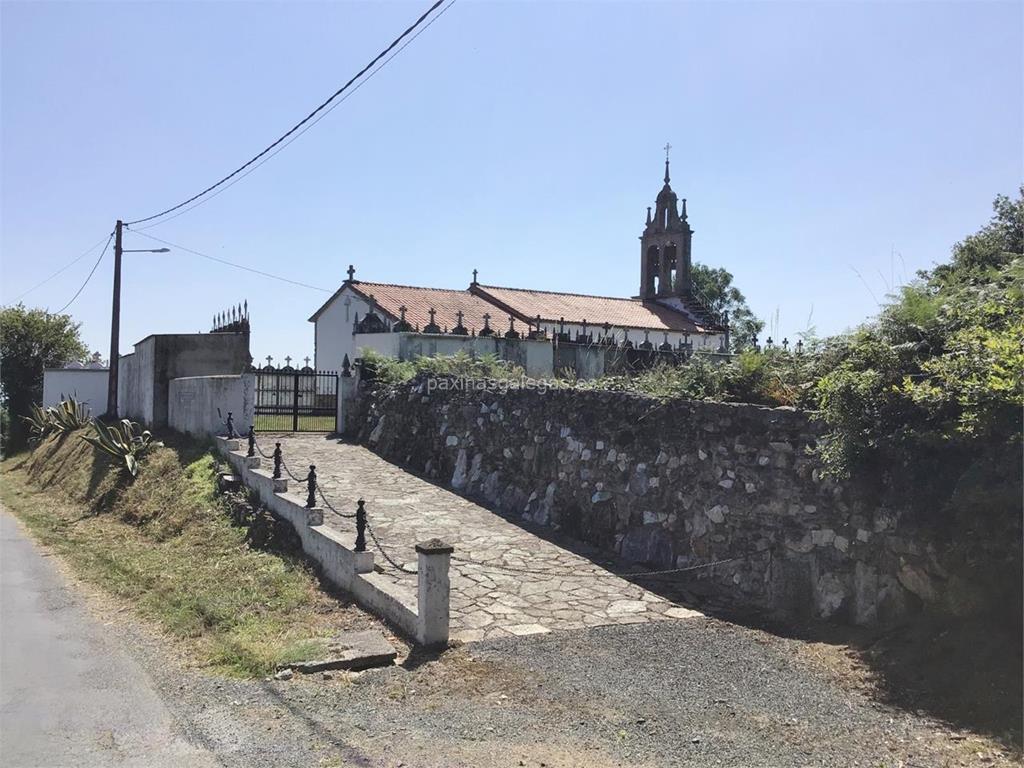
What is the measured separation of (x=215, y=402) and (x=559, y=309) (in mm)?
19584

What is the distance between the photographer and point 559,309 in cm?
3198

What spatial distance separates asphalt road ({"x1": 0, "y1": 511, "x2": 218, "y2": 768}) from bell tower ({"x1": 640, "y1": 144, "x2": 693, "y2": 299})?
3287 centimetres

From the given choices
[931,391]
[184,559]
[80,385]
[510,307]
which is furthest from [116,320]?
[931,391]

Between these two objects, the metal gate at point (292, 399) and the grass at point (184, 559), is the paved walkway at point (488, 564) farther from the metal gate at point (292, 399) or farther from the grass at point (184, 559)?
the metal gate at point (292, 399)

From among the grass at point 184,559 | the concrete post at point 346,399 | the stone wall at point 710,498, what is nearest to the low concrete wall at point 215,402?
the grass at point 184,559

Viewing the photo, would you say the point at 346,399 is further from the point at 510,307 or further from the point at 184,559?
the point at 510,307

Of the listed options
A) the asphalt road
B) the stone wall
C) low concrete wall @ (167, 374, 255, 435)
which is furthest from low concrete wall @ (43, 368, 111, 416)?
the asphalt road

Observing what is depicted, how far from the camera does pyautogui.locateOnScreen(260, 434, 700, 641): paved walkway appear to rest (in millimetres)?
6488

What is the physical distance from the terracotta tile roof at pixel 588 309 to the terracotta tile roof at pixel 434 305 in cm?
105

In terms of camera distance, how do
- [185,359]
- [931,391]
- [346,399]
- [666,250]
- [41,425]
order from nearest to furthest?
1. [931,391]
2. [346,399]
3. [185,359]
4. [41,425]
5. [666,250]

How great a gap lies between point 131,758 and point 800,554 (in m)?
5.18

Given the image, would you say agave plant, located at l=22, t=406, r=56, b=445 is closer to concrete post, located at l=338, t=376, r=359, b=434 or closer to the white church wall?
the white church wall

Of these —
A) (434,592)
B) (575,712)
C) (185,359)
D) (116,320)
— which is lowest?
(575,712)

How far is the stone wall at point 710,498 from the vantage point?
586 cm
